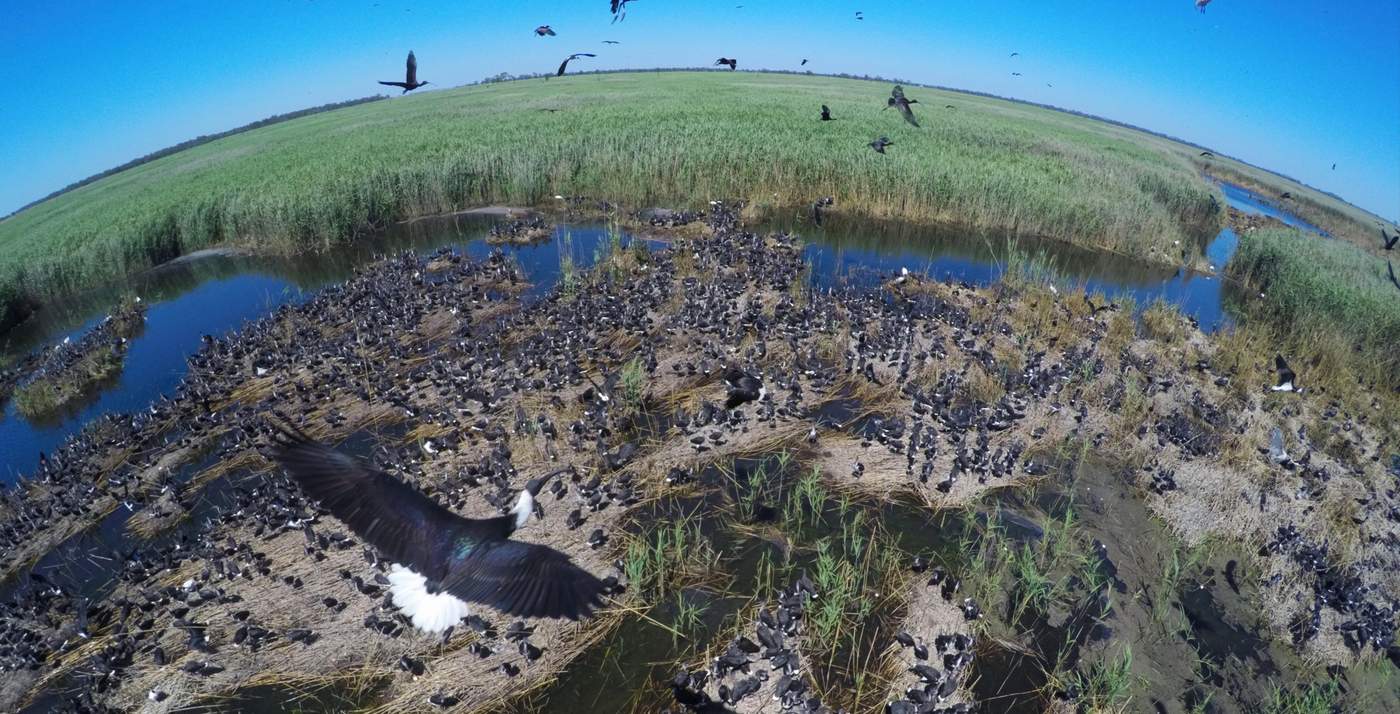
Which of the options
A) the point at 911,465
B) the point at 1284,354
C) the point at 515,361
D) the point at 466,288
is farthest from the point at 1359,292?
the point at 466,288

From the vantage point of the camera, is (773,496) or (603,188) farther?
(603,188)

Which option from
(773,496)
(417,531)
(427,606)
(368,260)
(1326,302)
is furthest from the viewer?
(368,260)

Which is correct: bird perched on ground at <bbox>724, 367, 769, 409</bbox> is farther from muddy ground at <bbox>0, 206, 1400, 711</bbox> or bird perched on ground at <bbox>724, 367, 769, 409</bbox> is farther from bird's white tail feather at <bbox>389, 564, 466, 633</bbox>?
bird's white tail feather at <bbox>389, 564, 466, 633</bbox>

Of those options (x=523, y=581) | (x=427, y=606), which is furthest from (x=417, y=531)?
(x=523, y=581)

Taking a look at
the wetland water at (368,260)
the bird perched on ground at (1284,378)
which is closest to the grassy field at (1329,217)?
the wetland water at (368,260)

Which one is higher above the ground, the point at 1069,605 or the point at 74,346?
the point at 74,346

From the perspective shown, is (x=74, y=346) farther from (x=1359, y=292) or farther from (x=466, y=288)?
(x=1359, y=292)

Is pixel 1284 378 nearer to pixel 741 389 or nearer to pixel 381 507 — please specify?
pixel 741 389
